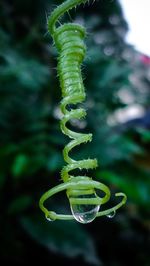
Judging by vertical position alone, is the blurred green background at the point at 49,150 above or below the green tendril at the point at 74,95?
above

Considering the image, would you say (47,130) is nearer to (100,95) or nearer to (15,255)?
(100,95)

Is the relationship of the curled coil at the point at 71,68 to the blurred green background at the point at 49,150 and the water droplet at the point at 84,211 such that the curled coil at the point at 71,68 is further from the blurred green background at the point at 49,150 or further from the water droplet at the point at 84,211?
the blurred green background at the point at 49,150

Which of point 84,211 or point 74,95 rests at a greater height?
point 74,95

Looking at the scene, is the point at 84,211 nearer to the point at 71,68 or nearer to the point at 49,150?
the point at 71,68

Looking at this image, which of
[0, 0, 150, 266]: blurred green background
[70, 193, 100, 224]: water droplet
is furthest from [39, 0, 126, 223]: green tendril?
[0, 0, 150, 266]: blurred green background

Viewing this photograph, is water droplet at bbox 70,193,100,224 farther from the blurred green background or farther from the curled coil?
the blurred green background

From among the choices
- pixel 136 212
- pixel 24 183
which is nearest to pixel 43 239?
pixel 24 183

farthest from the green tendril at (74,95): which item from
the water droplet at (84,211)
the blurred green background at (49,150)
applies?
the blurred green background at (49,150)

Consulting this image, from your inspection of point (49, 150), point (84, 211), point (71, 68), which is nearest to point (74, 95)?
point (71, 68)
